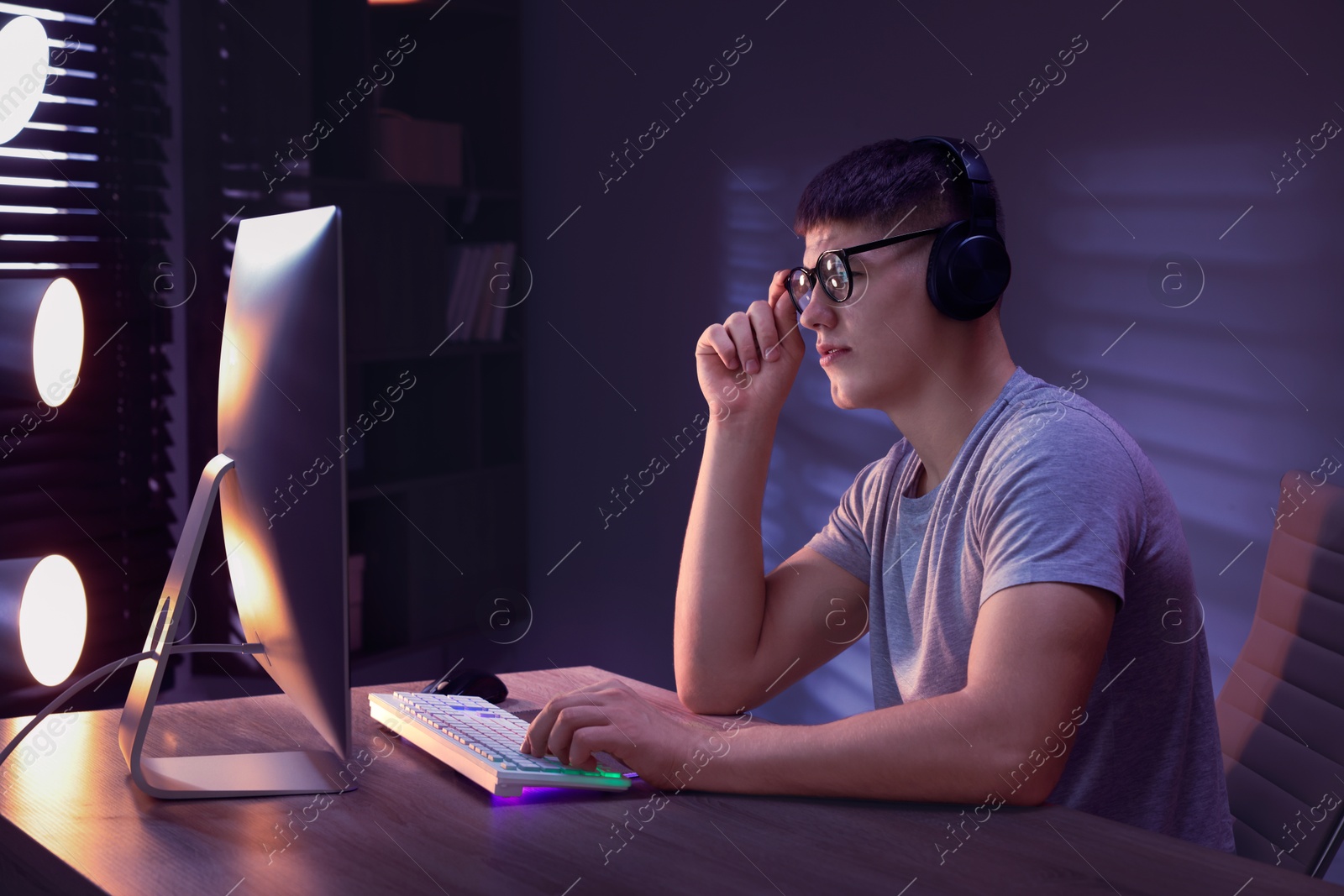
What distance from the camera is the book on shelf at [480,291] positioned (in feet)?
10.5

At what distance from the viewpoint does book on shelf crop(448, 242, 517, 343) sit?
3.21 meters

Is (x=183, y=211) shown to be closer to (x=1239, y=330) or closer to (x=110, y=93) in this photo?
(x=110, y=93)

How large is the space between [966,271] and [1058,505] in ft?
1.07

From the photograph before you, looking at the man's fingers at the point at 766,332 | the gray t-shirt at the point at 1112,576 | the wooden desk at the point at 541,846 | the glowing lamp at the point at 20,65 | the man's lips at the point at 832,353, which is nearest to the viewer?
the wooden desk at the point at 541,846

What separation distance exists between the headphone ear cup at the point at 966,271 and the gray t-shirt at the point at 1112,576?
111 millimetres

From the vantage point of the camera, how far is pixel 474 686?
1.29 metres

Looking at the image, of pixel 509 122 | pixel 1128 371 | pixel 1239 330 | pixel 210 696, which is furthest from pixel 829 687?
pixel 509 122

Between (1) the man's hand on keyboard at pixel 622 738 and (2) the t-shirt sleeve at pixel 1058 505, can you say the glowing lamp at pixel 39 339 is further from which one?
(2) the t-shirt sleeve at pixel 1058 505

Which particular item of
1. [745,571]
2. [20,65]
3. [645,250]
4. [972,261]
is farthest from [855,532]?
[645,250]

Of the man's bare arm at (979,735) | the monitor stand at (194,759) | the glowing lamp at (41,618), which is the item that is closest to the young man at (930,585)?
the man's bare arm at (979,735)

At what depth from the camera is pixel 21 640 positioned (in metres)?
1.34

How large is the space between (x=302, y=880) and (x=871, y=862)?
0.41 m

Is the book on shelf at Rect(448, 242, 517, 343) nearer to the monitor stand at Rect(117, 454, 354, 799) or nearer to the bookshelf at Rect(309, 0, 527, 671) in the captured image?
the bookshelf at Rect(309, 0, 527, 671)

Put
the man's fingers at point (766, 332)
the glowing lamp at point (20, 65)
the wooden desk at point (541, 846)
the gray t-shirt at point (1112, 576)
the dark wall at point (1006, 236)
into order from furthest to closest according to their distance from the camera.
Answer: the dark wall at point (1006, 236), the glowing lamp at point (20, 65), the man's fingers at point (766, 332), the gray t-shirt at point (1112, 576), the wooden desk at point (541, 846)
